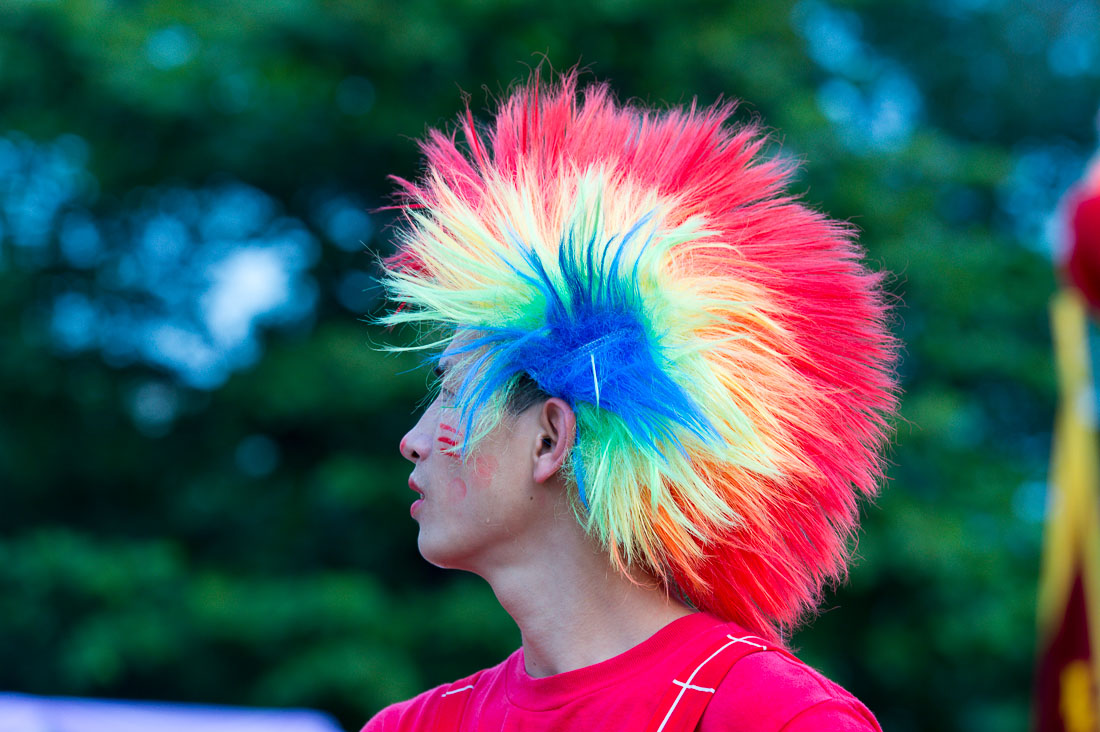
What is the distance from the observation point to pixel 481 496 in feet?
5.59

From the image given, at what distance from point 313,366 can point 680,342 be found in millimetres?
5912

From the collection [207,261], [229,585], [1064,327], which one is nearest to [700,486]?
[1064,327]

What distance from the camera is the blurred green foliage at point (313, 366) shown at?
23.0 ft

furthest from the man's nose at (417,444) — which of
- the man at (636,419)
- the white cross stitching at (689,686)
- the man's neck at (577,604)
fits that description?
the white cross stitching at (689,686)

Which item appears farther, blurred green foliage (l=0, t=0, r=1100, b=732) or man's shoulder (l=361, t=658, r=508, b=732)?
blurred green foliage (l=0, t=0, r=1100, b=732)

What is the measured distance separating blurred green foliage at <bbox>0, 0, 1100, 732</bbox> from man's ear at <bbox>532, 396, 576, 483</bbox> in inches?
195

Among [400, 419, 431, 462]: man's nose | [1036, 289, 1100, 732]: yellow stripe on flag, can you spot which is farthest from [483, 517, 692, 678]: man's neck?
[1036, 289, 1100, 732]: yellow stripe on flag

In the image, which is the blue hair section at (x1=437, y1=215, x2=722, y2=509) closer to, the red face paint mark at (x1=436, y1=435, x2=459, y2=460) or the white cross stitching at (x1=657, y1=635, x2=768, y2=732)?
the red face paint mark at (x1=436, y1=435, x2=459, y2=460)

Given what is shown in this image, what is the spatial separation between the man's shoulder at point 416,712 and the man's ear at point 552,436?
1.22 feet

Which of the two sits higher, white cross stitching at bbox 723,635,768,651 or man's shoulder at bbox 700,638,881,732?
white cross stitching at bbox 723,635,768,651

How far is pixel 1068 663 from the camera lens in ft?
8.59

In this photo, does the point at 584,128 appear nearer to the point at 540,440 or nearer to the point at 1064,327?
the point at 540,440

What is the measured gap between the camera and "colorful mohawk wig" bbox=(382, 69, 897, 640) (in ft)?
5.39

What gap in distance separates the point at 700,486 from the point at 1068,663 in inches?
59.6
